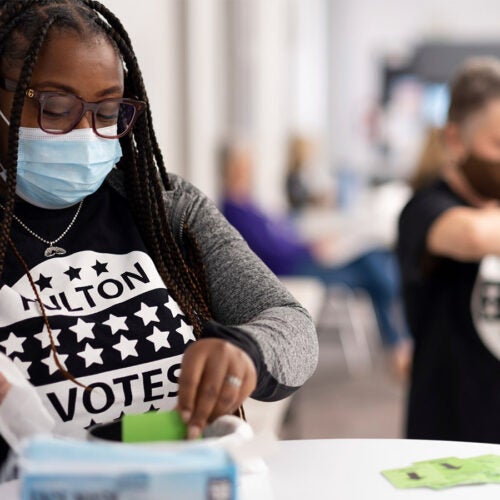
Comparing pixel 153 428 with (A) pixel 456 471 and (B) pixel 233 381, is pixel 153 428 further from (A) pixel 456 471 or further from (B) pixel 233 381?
(A) pixel 456 471

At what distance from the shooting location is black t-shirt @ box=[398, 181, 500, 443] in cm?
207

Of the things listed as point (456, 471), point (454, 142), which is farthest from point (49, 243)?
point (454, 142)

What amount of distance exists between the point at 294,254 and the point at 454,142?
8.34 feet

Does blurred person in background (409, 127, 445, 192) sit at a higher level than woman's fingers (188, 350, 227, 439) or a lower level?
higher

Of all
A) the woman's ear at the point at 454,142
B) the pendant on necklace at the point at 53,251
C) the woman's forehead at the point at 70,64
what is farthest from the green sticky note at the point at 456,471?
the woman's ear at the point at 454,142

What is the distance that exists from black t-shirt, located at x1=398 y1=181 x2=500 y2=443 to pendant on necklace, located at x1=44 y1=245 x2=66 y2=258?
43.2 inches

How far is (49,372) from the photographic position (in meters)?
1.15

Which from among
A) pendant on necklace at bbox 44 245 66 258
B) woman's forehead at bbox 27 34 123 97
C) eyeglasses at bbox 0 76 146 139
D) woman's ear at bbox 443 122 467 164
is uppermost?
woman's forehead at bbox 27 34 123 97

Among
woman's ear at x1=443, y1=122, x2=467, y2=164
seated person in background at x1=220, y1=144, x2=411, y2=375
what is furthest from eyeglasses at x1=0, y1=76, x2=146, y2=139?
seated person in background at x1=220, y1=144, x2=411, y2=375

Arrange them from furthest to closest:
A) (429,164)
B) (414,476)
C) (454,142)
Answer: (429,164), (454,142), (414,476)

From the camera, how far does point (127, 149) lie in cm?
137

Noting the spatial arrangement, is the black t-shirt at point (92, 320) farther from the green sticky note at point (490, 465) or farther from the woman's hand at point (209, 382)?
the green sticky note at point (490, 465)

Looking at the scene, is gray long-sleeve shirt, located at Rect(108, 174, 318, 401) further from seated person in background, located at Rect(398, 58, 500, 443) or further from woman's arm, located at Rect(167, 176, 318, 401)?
seated person in background, located at Rect(398, 58, 500, 443)

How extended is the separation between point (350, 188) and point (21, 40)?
28.0 feet
